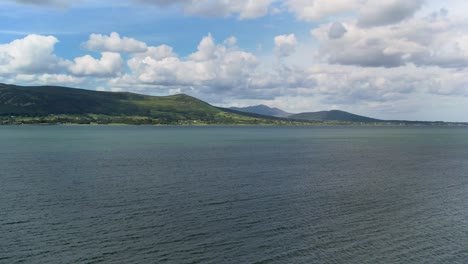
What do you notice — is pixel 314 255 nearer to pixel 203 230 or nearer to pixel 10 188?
pixel 203 230

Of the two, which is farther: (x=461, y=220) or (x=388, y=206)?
(x=388, y=206)

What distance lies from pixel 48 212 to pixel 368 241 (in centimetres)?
3974

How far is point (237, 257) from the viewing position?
1446 inches

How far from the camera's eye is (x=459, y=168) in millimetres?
104188

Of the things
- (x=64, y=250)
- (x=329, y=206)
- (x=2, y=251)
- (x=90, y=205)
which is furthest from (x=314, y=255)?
(x=90, y=205)

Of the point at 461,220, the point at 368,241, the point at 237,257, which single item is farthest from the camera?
the point at 461,220

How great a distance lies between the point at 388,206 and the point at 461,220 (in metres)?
9.93

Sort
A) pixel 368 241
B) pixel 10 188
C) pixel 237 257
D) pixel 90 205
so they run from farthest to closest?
pixel 10 188, pixel 90 205, pixel 368 241, pixel 237 257

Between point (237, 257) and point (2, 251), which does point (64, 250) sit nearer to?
point (2, 251)

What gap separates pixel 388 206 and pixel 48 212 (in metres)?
47.3

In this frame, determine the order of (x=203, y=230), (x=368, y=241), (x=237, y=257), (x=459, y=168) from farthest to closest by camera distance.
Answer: (x=459, y=168)
(x=203, y=230)
(x=368, y=241)
(x=237, y=257)

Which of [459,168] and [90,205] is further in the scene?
[459,168]

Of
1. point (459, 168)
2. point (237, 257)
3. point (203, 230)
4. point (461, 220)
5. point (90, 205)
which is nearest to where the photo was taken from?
point (237, 257)

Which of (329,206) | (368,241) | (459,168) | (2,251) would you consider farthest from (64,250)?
(459,168)
